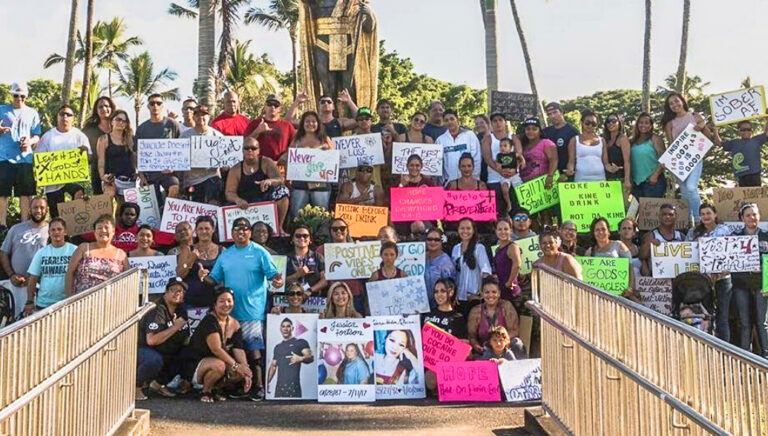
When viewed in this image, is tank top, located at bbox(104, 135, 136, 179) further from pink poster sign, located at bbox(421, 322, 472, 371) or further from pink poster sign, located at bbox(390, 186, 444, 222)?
pink poster sign, located at bbox(421, 322, 472, 371)

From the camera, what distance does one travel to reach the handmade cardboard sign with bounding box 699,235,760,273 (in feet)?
34.4

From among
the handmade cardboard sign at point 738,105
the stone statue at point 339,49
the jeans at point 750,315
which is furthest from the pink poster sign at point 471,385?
the stone statue at point 339,49

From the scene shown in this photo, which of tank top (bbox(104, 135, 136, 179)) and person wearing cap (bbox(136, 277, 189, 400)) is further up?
tank top (bbox(104, 135, 136, 179))

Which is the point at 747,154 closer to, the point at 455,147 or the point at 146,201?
the point at 455,147

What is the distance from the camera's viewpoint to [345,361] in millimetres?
9305

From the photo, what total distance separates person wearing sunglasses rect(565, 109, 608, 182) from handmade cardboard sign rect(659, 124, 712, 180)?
30.0 inches

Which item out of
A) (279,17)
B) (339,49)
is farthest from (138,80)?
(339,49)

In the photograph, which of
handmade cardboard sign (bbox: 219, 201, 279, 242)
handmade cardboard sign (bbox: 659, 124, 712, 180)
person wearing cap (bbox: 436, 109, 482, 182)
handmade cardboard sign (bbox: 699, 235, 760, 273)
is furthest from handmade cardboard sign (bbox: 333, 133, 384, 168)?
handmade cardboard sign (bbox: 699, 235, 760, 273)

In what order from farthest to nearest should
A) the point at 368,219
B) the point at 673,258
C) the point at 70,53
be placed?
the point at 70,53 < the point at 368,219 < the point at 673,258

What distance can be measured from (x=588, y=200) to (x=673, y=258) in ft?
4.93

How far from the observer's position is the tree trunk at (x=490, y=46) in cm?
2744

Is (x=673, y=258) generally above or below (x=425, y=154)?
below

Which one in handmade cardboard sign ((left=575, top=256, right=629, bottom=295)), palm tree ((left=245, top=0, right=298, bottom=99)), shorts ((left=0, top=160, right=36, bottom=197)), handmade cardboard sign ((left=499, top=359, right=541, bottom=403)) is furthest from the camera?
palm tree ((left=245, top=0, right=298, bottom=99))

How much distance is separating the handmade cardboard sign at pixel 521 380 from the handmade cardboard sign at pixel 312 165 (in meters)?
4.06
